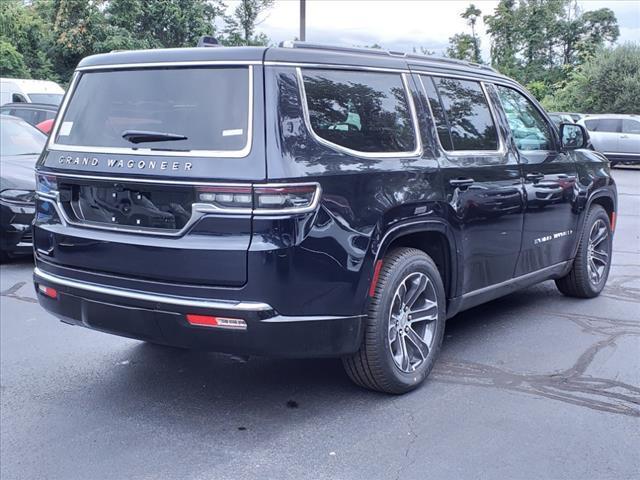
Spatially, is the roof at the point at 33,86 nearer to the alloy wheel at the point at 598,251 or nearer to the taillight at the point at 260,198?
the alloy wheel at the point at 598,251

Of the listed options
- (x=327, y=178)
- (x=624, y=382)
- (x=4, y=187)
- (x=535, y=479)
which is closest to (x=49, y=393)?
(x=327, y=178)

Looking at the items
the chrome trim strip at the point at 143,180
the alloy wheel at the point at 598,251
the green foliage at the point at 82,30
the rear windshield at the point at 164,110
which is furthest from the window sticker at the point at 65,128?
the green foliage at the point at 82,30

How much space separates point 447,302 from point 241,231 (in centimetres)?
180

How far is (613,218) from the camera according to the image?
6.86 meters

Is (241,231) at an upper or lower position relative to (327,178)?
lower

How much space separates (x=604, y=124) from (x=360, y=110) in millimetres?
21578

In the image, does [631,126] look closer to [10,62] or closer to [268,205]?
[268,205]

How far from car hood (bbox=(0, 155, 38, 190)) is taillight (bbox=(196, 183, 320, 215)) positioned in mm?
5118

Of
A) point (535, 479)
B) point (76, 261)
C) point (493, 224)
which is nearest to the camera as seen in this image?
point (535, 479)

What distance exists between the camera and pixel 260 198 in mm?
3408

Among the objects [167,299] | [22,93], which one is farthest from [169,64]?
[22,93]

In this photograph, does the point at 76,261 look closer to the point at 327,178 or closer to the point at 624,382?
the point at 327,178

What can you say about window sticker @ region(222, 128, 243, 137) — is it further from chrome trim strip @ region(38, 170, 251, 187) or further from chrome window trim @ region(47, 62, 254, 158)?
chrome trim strip @ region(38, 170, 251, 187)

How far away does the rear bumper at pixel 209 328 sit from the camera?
348 centimetres
